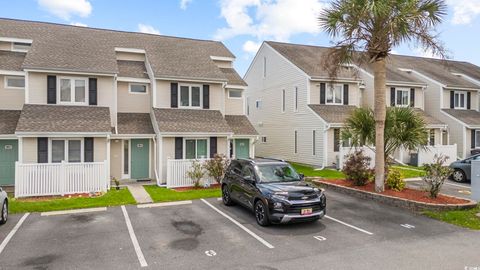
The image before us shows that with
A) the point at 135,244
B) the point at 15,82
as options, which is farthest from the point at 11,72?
the point at 135,244

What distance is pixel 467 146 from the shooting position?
1051 inches

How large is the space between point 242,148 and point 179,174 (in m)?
5.94

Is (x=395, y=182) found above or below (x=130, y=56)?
below

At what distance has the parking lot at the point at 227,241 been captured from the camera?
23.5ft

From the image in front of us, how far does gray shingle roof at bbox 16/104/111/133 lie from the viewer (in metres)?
15.2

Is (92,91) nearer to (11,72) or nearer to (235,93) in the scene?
(11,72)

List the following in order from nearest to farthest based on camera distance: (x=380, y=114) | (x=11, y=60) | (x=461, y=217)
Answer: (x=461, y=217) → (x=380, y=114) → (x=11, y=60)

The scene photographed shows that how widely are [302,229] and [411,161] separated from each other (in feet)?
61.0

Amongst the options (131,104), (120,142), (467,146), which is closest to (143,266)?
(120,142)

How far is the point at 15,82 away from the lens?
17906 mm

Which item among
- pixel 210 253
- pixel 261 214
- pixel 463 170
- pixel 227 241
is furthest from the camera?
pixel 463 170

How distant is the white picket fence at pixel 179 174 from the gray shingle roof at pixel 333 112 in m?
10.2

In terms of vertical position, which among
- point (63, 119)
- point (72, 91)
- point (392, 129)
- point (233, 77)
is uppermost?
point (233, 77)

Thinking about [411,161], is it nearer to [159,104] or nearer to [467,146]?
[467,146]
